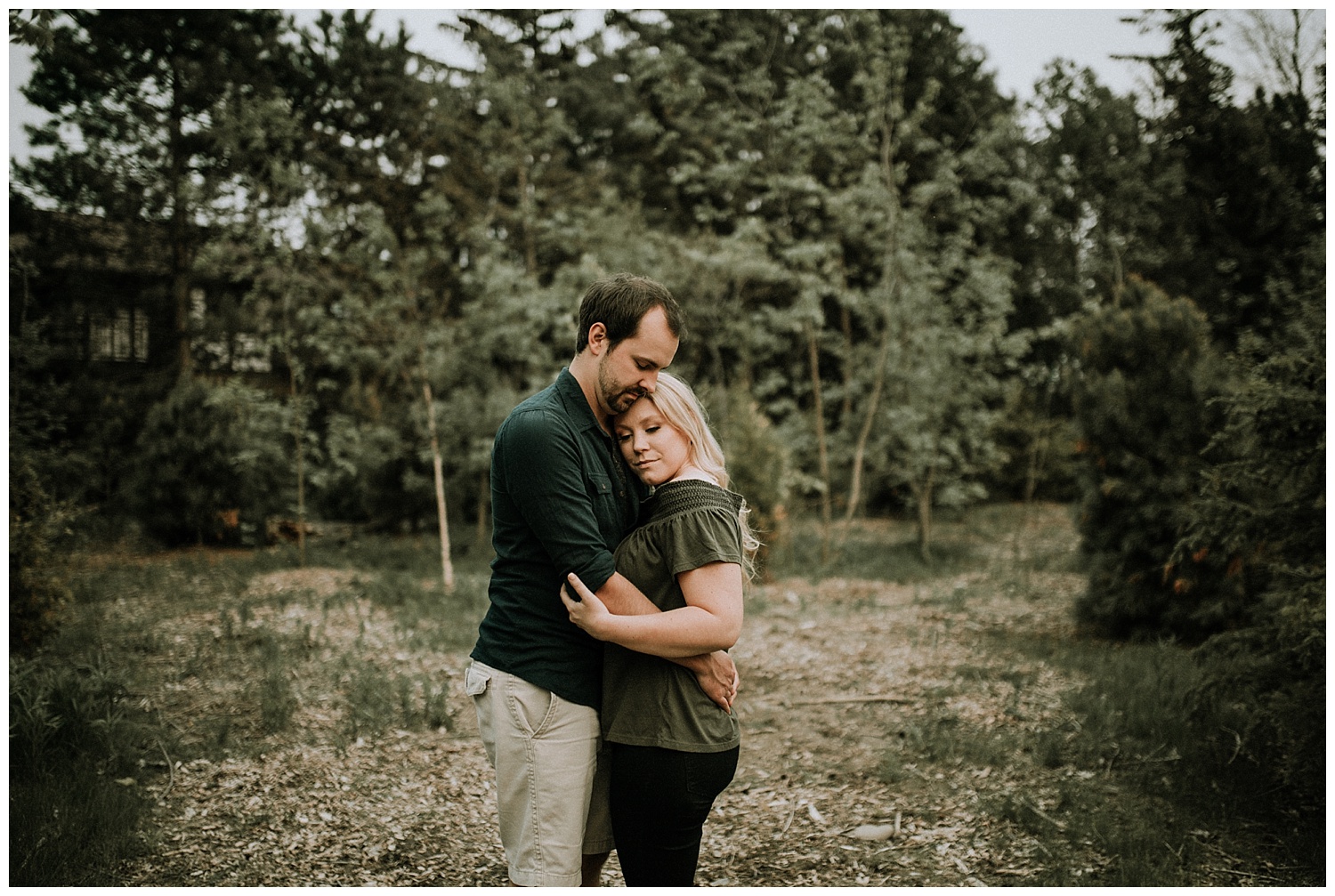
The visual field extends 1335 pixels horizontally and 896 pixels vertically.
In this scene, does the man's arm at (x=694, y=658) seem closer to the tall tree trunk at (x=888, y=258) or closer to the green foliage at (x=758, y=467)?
the green foliage at (x=758, y=467)

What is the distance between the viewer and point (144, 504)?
1119 centimetres

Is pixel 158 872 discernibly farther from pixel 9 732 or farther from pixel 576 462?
pixel 576 462

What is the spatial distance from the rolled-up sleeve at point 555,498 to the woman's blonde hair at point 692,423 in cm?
31

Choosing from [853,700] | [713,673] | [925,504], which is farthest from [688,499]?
[925,504]

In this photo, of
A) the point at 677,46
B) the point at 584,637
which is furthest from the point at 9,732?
the point at 677,46

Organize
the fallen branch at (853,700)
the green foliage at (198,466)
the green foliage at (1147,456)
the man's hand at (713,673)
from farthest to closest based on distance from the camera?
the green foliage at (198,466) → the green foliage at (1147,456) → the fallen branch at (853,700) → the man's hand at (713,673)

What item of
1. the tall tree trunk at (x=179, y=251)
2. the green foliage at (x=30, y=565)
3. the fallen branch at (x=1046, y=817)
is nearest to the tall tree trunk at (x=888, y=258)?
the fallen branch at (x=1046, y=817)

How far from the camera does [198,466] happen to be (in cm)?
1119

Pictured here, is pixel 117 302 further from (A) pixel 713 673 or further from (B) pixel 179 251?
(A) pixel 713 673

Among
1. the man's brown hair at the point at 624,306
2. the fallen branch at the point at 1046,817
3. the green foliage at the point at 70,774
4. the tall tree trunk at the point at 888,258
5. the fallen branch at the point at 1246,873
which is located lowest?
the fallen branch at the point at 1246,873

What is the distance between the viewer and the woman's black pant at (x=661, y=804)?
2.04 m

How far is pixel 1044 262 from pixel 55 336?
17.8m

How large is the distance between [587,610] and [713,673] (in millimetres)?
356

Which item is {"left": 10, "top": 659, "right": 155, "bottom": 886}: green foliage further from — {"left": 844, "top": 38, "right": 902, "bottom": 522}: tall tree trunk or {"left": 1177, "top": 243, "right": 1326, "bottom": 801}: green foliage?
{"left": 844, "top": 38, "right": 902, "bottom": 522}: tall tree trunk
